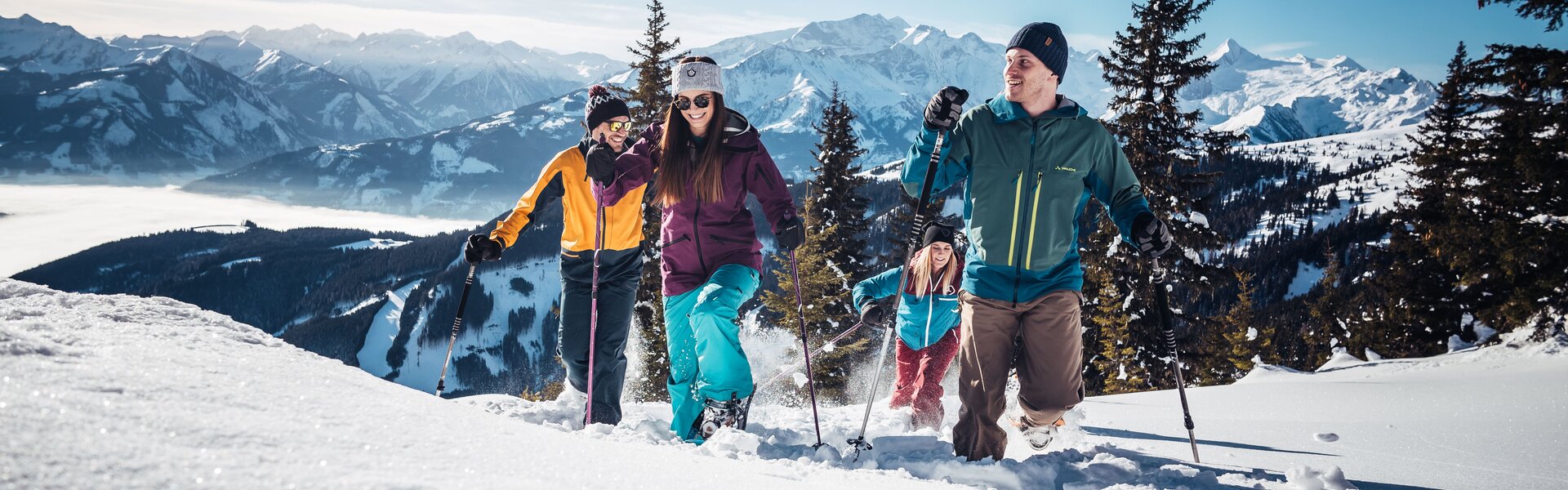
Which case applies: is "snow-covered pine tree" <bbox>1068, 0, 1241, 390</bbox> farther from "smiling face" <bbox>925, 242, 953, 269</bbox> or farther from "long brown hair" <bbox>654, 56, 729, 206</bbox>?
"long brown hair" <bbox>654, 56, 729, 206</bbox>

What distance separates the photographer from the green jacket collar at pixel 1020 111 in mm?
3627

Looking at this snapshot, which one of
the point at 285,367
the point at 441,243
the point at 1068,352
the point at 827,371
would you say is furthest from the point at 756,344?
the point at 441,243

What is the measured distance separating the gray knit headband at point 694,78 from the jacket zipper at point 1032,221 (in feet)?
7.13

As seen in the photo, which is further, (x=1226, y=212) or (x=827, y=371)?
(x=1226, y=212)

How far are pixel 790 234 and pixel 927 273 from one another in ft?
5.52

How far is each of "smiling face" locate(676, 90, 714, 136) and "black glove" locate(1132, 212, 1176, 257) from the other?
267cm

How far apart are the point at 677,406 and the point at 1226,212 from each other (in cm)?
17699

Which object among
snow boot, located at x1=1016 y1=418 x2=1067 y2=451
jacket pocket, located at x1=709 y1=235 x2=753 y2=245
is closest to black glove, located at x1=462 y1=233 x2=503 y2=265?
jacket pocket, located at x1=709 y1=235 x2=753 y2=245

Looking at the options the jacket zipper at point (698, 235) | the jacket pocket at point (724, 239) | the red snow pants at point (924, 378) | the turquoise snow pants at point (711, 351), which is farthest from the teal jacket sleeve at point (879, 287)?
the jacket zipper at point (698, 235)

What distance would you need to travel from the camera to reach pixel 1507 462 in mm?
3518

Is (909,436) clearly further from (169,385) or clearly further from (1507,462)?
(169,385)

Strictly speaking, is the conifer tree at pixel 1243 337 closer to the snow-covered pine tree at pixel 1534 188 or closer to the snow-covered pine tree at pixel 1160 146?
the snow-covered pine tree at pixel 1160 146

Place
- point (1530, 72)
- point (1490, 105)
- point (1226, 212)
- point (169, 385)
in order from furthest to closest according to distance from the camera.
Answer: point (1226, 212) < point (1490, 105) < point (1530, 72) < point (169, 385)

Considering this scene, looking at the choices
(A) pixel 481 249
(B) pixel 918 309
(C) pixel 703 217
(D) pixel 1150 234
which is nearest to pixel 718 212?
(C) pixel 703 217
